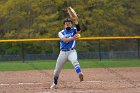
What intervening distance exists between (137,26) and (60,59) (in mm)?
22553

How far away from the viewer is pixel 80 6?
30.2 metres

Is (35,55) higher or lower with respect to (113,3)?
lower

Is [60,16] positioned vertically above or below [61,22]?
above

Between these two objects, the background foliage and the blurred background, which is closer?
the blurred background

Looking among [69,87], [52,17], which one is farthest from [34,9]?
[69,87]

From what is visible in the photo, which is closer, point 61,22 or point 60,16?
point 61,22

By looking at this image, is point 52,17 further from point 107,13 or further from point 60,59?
point 60,59

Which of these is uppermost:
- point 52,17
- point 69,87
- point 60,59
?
point 60,59

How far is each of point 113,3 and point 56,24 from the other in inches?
179

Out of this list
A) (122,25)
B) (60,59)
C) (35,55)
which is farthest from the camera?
(122,25)

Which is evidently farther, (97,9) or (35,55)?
(97,9)

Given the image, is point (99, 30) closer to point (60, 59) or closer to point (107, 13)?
point (107, 13)

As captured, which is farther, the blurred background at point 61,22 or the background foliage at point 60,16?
the background foliage at point 60,16

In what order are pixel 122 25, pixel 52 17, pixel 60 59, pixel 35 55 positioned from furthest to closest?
1. pixel 122 25
2. pixel 52 17
3. pixel 35 55
4. pixel 60 59
